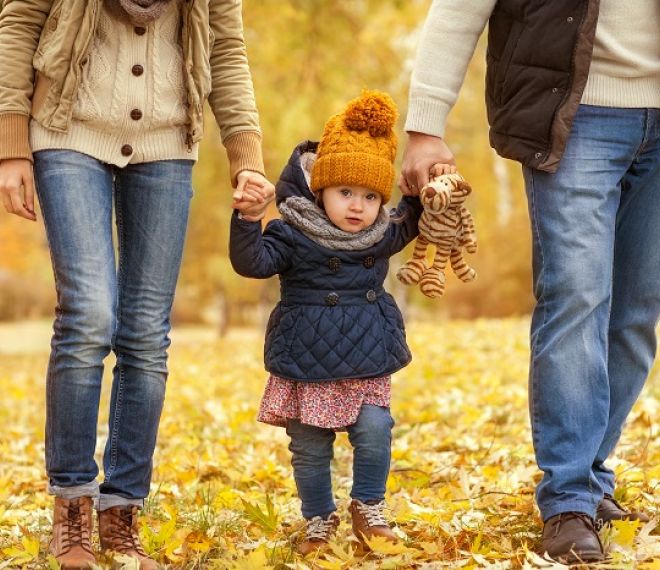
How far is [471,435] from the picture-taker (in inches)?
227

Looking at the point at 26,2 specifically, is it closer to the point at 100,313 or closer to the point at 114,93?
the point at 114,93

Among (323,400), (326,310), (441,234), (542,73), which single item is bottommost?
(323,400)

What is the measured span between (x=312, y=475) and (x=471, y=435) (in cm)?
247

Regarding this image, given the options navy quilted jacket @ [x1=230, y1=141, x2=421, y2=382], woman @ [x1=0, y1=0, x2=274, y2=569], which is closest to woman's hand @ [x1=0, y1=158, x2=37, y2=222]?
woman @ [x1=0, y1=0, x2=274, y2=569]

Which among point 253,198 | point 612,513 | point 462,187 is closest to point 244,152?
point 253,198

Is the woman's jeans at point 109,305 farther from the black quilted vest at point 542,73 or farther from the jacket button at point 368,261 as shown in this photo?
the black quilted vest at point 542,73

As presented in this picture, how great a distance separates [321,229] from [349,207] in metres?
0.12

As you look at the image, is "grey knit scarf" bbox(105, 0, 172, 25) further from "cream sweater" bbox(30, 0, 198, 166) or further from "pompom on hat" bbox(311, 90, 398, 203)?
"pompom on hat" bbox(311, 90, 398, 203)

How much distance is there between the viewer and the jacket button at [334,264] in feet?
11.0

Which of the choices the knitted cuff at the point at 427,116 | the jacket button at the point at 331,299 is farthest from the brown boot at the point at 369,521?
the knitted cuff at the point at 427,116

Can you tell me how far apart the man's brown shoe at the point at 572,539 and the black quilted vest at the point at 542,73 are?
109 cm

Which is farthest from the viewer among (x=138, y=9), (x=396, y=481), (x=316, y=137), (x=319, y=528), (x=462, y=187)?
(x=316, y=137)

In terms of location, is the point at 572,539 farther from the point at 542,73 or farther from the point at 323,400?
the point at 542,73

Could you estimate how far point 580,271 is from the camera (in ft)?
10.3
